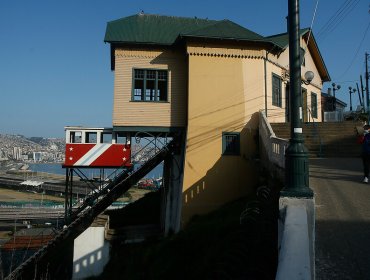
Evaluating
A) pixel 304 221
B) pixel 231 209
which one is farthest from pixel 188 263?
pixel 304 221

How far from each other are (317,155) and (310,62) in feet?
38.4

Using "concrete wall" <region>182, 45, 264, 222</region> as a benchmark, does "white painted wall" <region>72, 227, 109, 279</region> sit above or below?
below

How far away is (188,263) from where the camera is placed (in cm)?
1075

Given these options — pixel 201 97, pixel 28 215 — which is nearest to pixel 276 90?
pixel 201 97

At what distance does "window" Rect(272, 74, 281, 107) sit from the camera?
19.0 meters

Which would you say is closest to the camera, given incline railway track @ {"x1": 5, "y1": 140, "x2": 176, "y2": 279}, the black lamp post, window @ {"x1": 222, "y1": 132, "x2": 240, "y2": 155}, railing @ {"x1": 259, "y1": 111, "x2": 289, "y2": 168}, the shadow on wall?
the black lamp post

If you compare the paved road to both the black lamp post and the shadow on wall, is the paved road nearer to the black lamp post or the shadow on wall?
the black lamp post

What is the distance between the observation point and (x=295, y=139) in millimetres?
5395

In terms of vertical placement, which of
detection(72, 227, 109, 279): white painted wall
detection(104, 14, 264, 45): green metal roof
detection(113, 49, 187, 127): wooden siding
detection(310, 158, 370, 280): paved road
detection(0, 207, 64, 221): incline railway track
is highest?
detection(104, 14, 264, 45): green metal roof

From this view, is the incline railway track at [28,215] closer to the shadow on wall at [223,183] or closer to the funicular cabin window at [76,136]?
the funicular cabin window at [76,136]

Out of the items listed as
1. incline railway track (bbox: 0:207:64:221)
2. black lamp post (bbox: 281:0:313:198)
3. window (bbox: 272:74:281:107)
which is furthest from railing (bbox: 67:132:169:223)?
incline railway track (bbox: 0:207:64:221)

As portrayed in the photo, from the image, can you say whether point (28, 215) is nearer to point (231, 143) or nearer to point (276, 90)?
point (231, 143)

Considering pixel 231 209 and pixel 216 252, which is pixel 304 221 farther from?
pixel 231 209

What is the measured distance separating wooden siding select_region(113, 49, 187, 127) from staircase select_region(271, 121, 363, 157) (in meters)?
4.98
